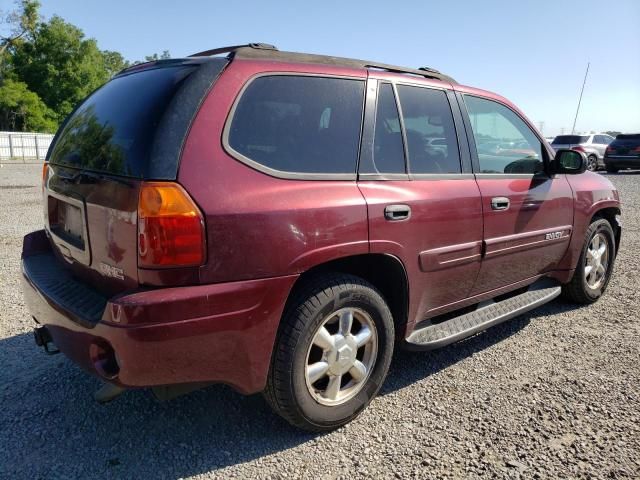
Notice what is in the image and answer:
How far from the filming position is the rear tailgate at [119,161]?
2152 mm

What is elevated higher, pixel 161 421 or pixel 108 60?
pixel 108 60

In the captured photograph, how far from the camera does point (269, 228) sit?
2.27 meters

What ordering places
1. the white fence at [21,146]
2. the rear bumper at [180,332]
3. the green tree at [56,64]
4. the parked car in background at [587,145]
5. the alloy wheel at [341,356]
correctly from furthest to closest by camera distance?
the green tree at [56,64], the white fence at [21,146], the parked car in background at [587,145], the alloy wheel at [341,356], the rear bumper at [180,332]

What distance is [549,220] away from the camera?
395 cm

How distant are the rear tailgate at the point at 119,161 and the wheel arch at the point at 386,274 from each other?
38.0 inches

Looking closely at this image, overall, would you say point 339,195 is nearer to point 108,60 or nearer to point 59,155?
point 59,155

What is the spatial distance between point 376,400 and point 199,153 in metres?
1.78

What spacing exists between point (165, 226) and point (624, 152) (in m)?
21.2

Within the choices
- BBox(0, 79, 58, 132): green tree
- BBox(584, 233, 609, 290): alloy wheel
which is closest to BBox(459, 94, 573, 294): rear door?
BBox(584, 233, 609, 290): alloy wheel

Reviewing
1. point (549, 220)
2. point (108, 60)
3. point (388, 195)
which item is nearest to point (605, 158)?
point (549, 220)

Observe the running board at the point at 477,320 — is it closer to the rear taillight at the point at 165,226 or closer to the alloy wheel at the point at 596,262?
the alloy wheel at the point at 596,262

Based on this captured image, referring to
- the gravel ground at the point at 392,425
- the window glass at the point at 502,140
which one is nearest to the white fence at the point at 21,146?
the gravel ground at the point at 392,425

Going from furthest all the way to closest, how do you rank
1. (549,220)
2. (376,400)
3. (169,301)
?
(549,220), (376,400), (169,301)

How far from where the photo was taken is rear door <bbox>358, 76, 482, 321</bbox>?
278cm
